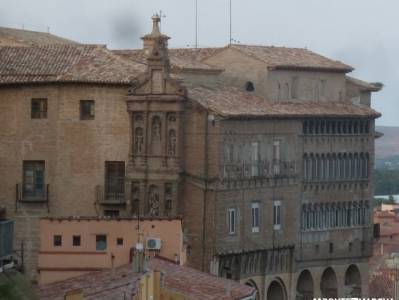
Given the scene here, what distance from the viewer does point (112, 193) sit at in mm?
78500

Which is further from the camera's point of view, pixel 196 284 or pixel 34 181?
pixel 34 181

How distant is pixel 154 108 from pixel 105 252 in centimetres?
928

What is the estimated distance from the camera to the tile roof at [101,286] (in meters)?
56.6

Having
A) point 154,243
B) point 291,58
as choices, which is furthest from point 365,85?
point 154,243

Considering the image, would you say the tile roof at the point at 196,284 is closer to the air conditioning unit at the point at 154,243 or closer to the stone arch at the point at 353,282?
the air conditioning unit at the point at 154,243

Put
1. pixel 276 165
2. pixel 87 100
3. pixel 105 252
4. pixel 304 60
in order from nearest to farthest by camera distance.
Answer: pixel 105 252 < pixel 87 100 < pixel 276 165 < pixel 304 60

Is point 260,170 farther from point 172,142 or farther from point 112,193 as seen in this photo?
point 112,193

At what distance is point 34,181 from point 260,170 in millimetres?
8374

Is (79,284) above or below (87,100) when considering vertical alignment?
below

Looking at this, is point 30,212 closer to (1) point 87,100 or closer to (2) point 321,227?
(1) point 87,100

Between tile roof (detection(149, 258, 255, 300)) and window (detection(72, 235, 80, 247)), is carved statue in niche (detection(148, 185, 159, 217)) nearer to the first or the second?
window (detection(72, 235, 80, 247))

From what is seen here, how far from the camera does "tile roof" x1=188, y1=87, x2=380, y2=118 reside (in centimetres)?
7850

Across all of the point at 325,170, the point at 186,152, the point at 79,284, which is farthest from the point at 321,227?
the point at 79,284

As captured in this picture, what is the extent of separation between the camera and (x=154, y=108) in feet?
256
